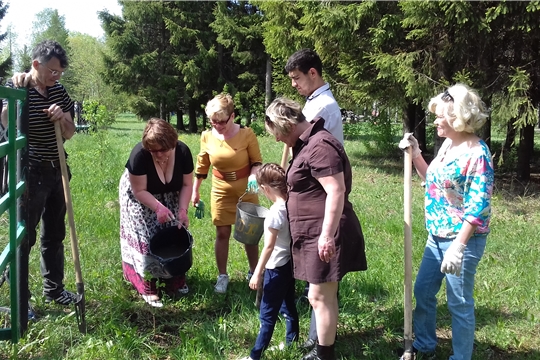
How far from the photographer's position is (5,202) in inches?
114

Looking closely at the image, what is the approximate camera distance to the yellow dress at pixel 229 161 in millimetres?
4047

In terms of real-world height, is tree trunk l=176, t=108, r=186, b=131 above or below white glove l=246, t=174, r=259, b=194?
above

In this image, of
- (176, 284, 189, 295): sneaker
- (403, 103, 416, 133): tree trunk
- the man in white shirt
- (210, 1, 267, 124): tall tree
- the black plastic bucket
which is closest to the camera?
the man in white shirt

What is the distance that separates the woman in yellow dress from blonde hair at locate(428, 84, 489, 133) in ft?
5.60

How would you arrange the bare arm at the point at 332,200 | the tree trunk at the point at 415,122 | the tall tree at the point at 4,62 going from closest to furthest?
the bare arm at the point at 332,200 → the tree trunk at the point at 415,122 → the tall tree at the point at 4,62

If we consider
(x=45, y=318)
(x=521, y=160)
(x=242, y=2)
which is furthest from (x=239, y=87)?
(x=45, y=318)

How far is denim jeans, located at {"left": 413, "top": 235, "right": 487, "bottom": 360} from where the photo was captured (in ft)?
9.12

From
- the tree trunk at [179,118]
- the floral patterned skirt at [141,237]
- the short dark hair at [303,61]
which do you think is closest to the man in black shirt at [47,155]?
the floral patterned skirt at [141,237]

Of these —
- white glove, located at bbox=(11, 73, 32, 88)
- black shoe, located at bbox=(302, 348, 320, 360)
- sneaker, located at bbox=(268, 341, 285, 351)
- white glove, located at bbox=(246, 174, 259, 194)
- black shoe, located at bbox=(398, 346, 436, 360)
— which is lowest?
black shoe, located at bbox=(398, 346, 436, 360)

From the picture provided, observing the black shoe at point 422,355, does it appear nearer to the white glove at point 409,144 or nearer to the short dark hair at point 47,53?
the white glove at point 409,144

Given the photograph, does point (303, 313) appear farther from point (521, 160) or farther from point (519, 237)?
point (521, 160)

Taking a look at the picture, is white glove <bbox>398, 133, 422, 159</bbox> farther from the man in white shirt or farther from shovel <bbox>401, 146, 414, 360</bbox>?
the man in white shirt

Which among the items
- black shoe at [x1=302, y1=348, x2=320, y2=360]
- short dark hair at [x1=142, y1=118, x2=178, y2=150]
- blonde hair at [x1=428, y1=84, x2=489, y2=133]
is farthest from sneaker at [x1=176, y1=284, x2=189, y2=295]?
blonde hair at [x1=428, y1=84, x2=489, y2=133]

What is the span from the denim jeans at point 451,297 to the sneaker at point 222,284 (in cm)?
161
